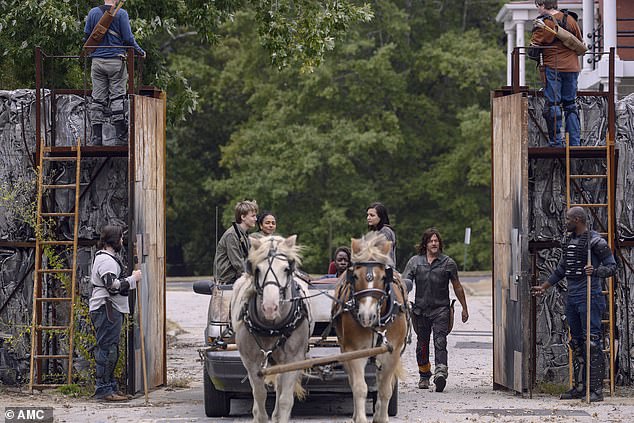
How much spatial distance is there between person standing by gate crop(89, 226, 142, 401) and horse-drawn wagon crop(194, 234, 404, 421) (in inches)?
45.7

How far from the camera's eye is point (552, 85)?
1524cm

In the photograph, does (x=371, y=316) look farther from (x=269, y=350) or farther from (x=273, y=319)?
(x=269, y=350)

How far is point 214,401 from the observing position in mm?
13109

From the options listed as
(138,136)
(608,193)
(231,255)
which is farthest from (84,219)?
(608,193)

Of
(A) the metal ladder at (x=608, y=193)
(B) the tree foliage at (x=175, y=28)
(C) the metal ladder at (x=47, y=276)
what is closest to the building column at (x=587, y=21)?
(B) the tree foliage at (x=175, y=28)

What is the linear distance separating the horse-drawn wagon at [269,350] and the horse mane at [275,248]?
5 cm

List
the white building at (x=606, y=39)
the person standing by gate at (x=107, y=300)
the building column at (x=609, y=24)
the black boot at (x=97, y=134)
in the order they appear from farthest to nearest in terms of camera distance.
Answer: the building column at (x=609, y=24)
the white building at (x=606, y=39)
the black boot at (x=97, y=134)
the person standing by gate at (x=107, y=300)

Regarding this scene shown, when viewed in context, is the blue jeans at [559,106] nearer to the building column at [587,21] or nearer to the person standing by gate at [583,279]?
the person standing by gate at [583,279]

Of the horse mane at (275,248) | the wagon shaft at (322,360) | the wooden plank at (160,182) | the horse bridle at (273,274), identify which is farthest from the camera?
the wooden plank at (160,182)

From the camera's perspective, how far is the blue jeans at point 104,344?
1407 cm

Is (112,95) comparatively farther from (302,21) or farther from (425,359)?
(302,21)

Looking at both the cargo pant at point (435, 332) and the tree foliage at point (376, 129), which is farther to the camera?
the tree foliage at point (376, 129)

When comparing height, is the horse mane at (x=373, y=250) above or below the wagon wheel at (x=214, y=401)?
above

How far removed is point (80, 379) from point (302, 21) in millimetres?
8617
